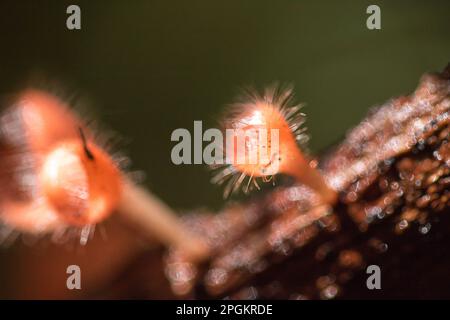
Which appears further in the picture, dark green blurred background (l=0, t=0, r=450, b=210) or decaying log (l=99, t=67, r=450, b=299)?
dark green blurred background (l=0, t=0, r=450, b=210)

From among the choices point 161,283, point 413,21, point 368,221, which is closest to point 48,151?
point 161,283

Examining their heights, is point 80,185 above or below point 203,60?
below

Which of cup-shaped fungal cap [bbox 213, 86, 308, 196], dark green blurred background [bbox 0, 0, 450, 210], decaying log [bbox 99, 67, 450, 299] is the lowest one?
decaying log [bbox 99, 67, 450, 299]

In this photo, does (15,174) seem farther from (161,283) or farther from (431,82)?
(431,82)

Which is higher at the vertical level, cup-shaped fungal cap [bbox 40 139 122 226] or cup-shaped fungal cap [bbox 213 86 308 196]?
cup-shaped fungal cap [bbox 213 86 308 196]

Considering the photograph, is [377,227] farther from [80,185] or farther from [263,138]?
[80,185]

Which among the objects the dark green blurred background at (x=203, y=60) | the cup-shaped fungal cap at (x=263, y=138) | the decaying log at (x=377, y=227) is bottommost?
the decaying log at (x=377, y=227)

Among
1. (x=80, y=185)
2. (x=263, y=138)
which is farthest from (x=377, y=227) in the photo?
(x=80, y=185)

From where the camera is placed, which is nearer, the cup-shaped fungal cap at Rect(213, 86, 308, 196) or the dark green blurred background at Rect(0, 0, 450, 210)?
the cup-shaped fungal cap at Rect(213, 86, 308, 196)
